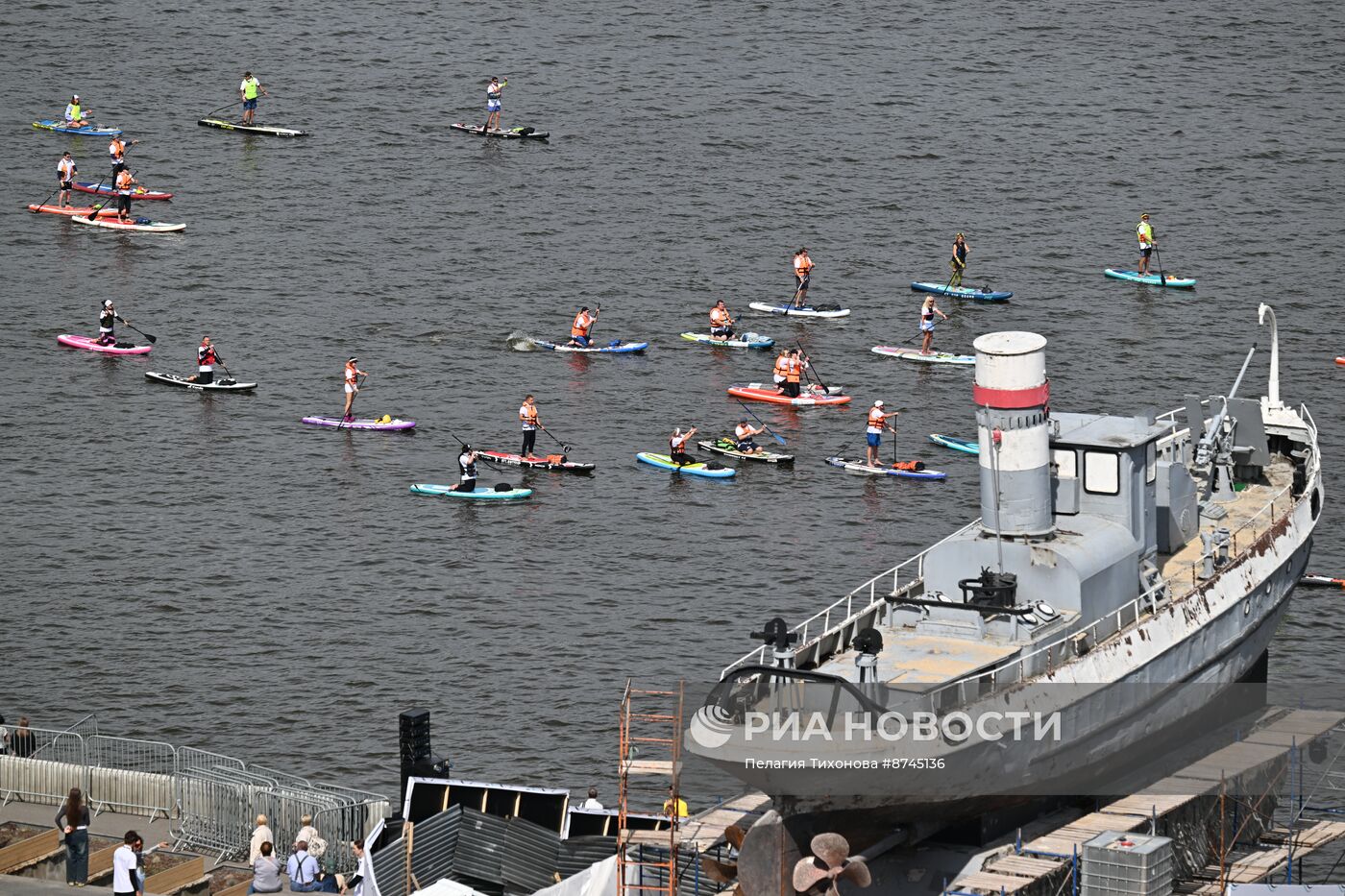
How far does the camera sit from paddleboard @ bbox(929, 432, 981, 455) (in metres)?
81.0

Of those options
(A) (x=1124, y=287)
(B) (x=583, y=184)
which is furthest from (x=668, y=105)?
(A) (x=1124, y=287)

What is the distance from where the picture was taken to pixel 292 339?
93.7 meters

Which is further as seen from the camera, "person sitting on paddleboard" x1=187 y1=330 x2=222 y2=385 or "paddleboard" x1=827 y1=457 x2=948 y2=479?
"person sitting on paddleboard" x1=187 y1=330 x2=222 y2=385

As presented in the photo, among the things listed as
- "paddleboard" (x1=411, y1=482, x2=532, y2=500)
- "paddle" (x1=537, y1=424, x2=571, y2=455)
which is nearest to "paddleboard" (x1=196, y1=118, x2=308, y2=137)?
"paddle" (x1=537, y1=424, x2=571, y2=455)

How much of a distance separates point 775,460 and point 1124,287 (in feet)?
88.2

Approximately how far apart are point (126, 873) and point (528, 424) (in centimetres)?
3580

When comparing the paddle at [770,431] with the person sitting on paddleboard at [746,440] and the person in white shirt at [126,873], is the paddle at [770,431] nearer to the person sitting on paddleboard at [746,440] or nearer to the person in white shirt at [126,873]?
the person sitting on paddleboard at [746,440]

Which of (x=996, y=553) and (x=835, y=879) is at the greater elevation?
(x=996, y=553)

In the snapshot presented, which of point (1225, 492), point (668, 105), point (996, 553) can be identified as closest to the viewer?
point (996, 553)

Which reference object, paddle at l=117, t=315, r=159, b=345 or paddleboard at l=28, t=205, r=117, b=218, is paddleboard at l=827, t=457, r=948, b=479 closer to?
paddle at l=117, t=315, r=159, b=345

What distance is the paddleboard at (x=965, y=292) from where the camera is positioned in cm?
9862

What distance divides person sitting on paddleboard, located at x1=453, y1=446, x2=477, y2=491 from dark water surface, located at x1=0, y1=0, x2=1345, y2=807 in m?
1.48

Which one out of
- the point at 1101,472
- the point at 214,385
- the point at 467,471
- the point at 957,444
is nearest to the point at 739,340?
the point at 957,444

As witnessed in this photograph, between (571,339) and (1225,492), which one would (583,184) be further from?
(1225,492)
